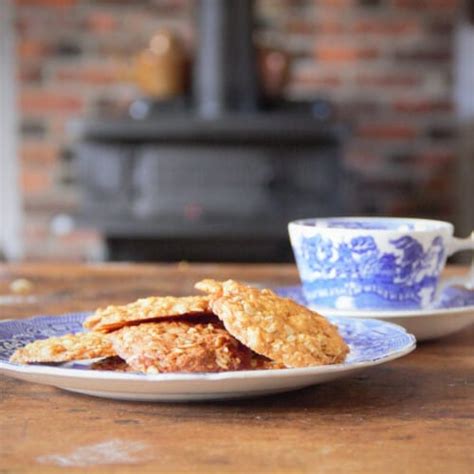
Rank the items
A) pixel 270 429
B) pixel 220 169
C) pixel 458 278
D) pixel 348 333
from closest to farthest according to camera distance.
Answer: pixel 270 429 → pixel 348 333 → pixel 458 278 → pixel 220 169

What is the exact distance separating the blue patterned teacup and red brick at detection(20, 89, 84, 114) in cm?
247

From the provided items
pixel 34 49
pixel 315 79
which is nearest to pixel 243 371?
pixel 315 79

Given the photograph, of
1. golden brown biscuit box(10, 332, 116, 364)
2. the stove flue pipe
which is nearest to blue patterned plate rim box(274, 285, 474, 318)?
golden brown biscuit box(10, 332, 116, 364)

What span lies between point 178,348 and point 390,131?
270 cm

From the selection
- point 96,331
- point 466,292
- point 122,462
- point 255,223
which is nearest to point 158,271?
point 466,292

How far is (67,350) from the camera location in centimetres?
65

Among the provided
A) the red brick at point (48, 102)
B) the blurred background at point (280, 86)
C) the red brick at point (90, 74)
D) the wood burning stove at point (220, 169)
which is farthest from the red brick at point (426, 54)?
the red brick at point (48, 102)

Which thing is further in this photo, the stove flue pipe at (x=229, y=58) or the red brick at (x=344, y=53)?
the red brick at (x=344, y=53)

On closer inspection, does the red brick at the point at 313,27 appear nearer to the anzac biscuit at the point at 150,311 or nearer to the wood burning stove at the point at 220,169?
the wood burning stove at the point at 220,169

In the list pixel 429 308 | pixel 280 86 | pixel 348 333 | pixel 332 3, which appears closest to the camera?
pixel 348 333

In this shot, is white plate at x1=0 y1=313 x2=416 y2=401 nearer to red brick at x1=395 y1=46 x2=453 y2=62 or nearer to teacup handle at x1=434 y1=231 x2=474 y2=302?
teacup handle at x1=434 y1=231 x2=474 y2=302

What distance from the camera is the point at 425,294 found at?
883 millimetres

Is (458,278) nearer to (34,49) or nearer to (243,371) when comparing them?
(243,371)

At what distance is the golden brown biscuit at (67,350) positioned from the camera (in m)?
0.65
